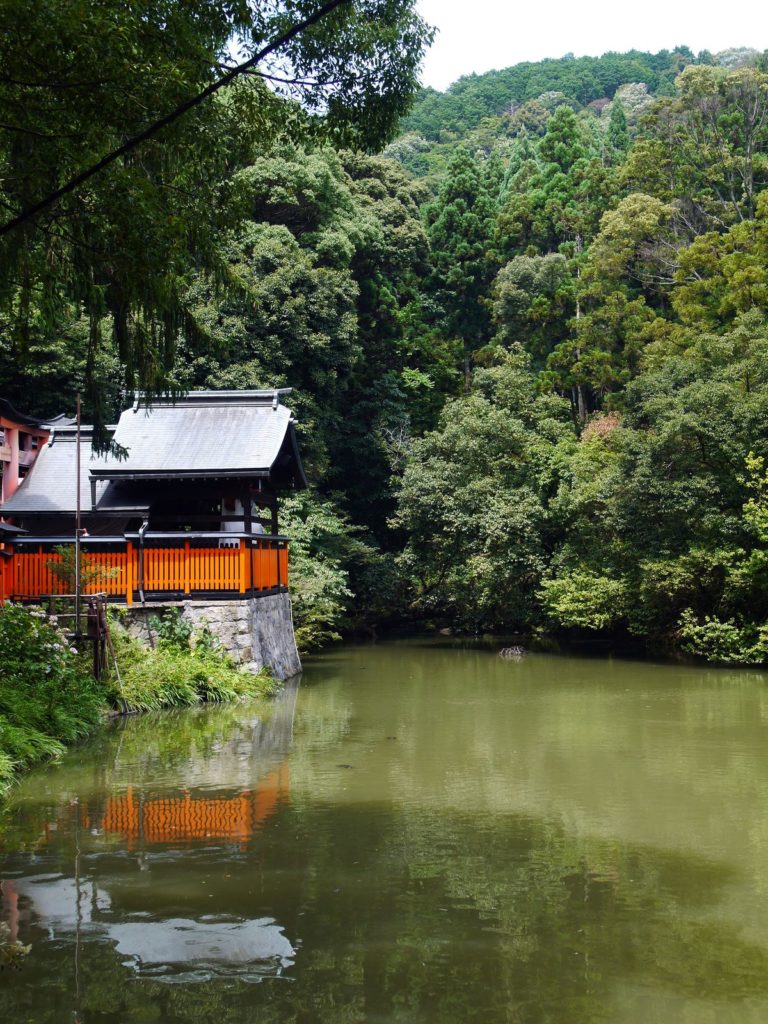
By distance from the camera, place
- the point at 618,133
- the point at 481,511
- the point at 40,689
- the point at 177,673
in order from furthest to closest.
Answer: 1. the point at 618,133
2. the point at 481,511
3. the point at 177,673
4. the point at 40,689

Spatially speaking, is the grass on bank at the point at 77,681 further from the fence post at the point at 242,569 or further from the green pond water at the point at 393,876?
the fence post at the point at 242,569

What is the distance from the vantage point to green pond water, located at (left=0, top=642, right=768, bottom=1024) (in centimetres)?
473

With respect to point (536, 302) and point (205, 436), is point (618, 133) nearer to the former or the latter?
point (536, 302)

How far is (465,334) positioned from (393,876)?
3448 cm

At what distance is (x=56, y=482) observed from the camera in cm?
1817

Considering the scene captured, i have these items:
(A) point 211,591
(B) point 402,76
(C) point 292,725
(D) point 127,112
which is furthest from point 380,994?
(A) point 211,591

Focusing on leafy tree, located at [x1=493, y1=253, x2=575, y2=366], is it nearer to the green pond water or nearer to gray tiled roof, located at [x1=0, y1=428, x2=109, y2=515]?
gray tiled roof, located at [x1=0, y1=428, x2=109, y2=515]

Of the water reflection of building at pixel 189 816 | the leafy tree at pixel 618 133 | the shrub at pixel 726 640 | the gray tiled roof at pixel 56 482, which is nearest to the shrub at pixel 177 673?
the gray tiled roof at pixel 56 482

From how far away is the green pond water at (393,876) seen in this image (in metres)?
4.73

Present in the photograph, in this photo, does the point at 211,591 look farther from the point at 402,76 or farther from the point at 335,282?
the point at 335,282

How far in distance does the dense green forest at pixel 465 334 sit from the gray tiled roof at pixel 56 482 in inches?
75.4

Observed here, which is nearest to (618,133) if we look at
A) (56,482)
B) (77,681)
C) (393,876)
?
(56,482)

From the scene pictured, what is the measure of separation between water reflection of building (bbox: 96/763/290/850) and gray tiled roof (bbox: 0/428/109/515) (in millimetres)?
9423

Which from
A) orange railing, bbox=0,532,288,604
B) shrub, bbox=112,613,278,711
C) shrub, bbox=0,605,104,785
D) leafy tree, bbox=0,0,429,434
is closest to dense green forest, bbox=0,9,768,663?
leafy tree, bbox=0,0,429,434
